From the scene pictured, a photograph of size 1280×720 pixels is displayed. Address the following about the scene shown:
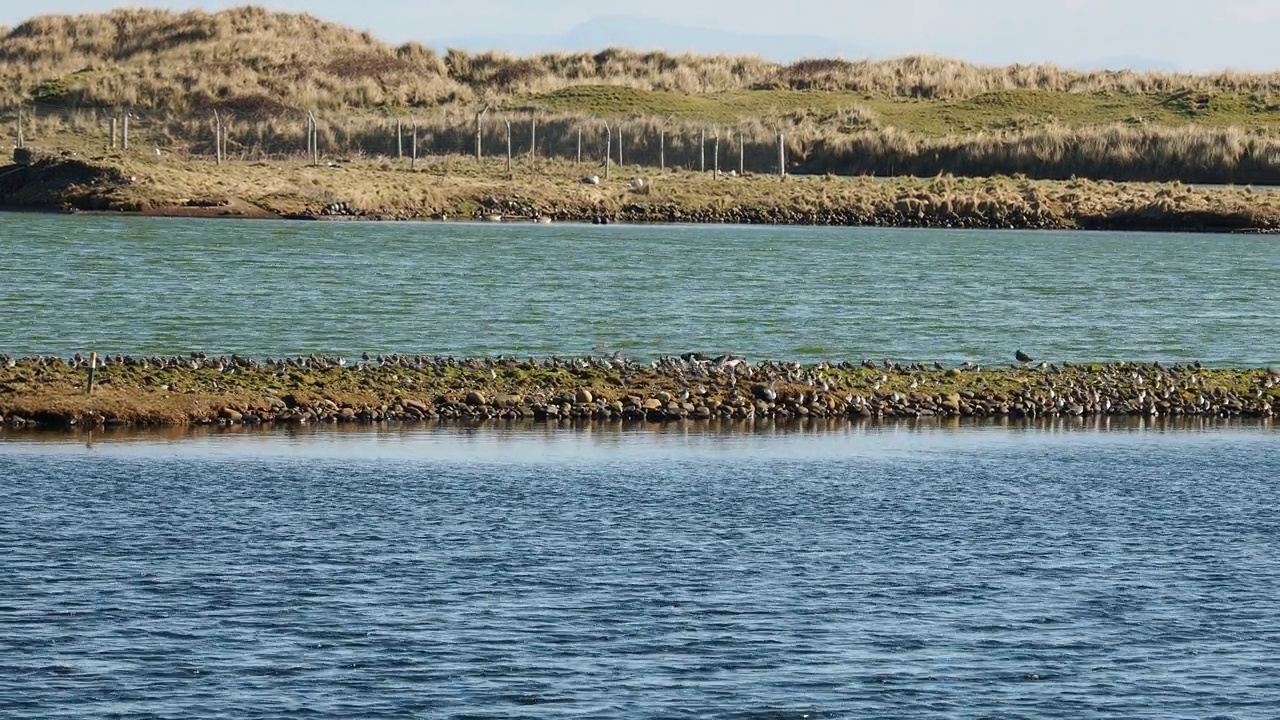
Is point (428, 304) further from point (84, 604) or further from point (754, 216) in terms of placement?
point (754, 216)

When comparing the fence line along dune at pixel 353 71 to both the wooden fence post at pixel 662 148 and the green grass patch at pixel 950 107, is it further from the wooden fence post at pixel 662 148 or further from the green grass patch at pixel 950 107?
the wooden fence post at pixel 662 148

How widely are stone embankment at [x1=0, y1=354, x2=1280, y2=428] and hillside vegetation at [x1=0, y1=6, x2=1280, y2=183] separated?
68.3 metres

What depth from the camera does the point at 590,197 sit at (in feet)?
308

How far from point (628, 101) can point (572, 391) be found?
91917 millimetres

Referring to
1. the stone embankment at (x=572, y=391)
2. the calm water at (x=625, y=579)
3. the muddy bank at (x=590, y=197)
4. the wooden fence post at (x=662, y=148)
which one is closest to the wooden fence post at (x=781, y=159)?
the muddy bank at (x=590, y=197)

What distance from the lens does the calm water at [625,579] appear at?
1738 cm

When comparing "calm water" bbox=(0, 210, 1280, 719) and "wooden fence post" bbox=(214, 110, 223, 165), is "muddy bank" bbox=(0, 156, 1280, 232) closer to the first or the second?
"wooden fence post" bbox=(214, 110, 223, 165)

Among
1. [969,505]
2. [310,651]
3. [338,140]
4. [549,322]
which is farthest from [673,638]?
[338,140]

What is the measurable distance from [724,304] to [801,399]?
61.0 ft

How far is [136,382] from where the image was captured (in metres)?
32.9

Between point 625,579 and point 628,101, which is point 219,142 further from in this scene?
point 625,579

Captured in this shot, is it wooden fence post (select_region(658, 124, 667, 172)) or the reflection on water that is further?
wooden fence post (select_region(658, 124, 667, 172))

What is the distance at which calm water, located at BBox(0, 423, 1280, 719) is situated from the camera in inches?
684

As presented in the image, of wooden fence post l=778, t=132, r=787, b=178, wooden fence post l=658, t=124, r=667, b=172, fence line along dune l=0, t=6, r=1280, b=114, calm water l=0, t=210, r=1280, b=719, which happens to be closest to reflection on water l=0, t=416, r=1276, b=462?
calm water l=0, t=210, r=1280, b=719
